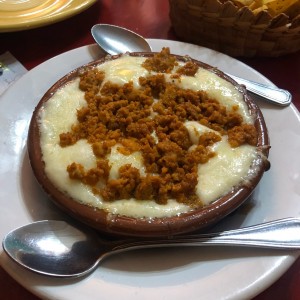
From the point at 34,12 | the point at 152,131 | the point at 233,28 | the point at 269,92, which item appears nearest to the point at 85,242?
the point at 152,131

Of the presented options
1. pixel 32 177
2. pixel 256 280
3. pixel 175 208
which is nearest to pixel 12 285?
pixel 32 177

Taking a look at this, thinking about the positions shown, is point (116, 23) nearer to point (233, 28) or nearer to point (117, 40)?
point (117, 40)

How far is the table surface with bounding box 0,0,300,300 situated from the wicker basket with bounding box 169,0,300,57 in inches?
2.2

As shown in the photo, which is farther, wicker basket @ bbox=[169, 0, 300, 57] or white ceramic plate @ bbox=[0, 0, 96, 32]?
white ceramic plate @ bbox=[0, 0, 96, 32]

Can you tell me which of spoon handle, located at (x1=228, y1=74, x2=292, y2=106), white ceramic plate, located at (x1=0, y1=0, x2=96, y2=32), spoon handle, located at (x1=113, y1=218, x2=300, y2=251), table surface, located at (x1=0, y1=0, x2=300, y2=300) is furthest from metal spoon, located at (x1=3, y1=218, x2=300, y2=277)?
white ceramic plate, located at (x1=0, y1=0, x2=96, y2=32)

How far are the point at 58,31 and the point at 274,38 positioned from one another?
2.62 feet

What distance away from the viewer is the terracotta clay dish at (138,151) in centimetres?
84

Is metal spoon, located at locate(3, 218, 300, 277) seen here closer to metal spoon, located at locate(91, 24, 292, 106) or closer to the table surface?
metal spoon, located at locate(91, 24, 292, 106)

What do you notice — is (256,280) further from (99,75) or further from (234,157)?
(99,75)

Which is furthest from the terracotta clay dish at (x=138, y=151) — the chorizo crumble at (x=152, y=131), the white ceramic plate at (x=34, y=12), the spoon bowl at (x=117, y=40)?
the white ceramic plate at (x=34, y=12)

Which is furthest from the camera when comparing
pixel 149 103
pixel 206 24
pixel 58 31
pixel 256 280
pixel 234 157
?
pixel 58 31

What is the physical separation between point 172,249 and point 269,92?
554mm

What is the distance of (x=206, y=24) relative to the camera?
4.39 ft

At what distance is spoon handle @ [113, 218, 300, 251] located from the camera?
0.84m
